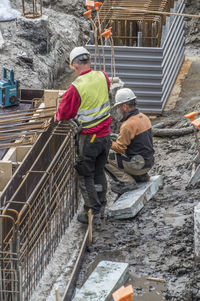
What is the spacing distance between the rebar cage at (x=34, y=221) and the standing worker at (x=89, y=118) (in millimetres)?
173

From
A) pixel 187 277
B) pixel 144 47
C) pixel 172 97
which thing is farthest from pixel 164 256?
pixel 172 97

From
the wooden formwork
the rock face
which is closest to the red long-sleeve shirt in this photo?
the wooden formwork

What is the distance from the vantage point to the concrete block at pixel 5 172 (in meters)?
6.23

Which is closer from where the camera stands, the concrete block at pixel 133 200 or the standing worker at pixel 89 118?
the standing worker at pixel 89 118

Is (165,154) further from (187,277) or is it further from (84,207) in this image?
(187,277)

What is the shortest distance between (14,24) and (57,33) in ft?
4.01

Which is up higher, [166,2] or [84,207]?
[166,2]

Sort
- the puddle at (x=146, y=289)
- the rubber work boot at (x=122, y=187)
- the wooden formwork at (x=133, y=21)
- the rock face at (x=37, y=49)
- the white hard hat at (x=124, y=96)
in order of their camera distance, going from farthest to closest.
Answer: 1. the rock face at (x=37, y=49)
2. the wooden formwork at (x=133, y=21)
3. the rubber work boot at (x=122, y=187)
4. the white hard hat at (x=124, y=96)
5. the puddle at (x=146, y=289)

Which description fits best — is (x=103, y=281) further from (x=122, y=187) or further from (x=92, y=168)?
(x=122, y=187)

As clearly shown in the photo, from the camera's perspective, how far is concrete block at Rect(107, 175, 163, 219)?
667 centimetres

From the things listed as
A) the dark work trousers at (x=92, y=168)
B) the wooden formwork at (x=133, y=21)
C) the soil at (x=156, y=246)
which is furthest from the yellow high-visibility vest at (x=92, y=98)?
the wooden formwork at (x=133, y=21)

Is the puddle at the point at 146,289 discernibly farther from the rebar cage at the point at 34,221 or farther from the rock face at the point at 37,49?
the rock face at the point at 37,49

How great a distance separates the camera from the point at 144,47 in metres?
10.7

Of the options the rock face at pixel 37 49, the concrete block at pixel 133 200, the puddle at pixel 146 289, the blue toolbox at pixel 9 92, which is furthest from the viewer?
the rock face at pixel 37 49
